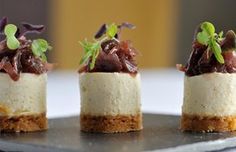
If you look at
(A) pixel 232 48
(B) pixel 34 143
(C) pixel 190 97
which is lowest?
(B) pixel 34 143

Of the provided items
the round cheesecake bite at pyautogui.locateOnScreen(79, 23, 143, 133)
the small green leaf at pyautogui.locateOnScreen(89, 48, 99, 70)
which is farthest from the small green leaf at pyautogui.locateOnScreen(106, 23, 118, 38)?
the small green leaf at pyautogui.locateOnScreen(89, 48, 99, 70)

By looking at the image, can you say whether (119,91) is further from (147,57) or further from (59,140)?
(147,57)

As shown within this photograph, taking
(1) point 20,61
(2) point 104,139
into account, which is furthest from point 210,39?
(1) point 20,61

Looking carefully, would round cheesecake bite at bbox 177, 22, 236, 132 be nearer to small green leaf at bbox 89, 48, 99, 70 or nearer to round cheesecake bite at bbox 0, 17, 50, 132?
small green leaf at bbox 89, 48, 99, 70

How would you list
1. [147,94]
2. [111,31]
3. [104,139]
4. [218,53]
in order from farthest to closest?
[147,94] → [111,31] → [218,53] → [104,139]

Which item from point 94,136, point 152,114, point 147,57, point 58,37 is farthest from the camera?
point 147,57

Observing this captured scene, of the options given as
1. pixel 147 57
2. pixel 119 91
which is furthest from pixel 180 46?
pixel 119 91

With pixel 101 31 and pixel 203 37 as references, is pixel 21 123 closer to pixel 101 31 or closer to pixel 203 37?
pixel 101 31
